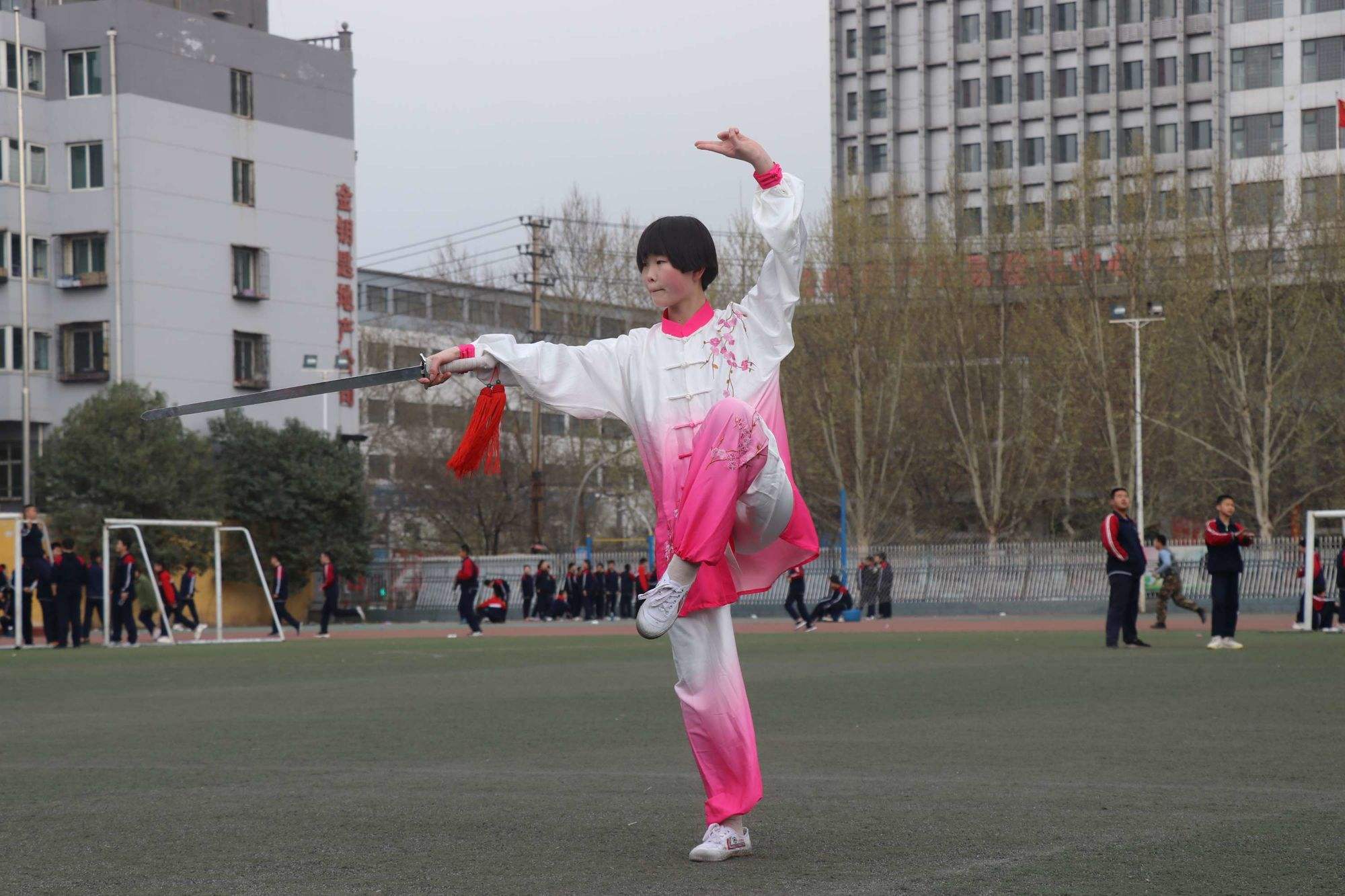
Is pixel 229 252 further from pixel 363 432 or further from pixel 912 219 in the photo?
pixel 912 219

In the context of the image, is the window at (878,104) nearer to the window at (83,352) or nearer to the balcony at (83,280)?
the balcony at (83,280)

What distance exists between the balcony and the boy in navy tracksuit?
125 feet

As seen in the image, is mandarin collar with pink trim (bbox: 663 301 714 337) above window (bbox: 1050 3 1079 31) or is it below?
below

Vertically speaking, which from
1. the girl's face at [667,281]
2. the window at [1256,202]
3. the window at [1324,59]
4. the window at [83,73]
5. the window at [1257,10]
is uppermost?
the window at [1257,10]

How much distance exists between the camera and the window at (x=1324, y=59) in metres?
78.3

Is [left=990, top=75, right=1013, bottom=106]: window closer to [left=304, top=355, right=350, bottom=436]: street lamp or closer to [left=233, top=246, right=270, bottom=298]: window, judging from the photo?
[left=304, top=355, right=350, bottom=436]: street lamp

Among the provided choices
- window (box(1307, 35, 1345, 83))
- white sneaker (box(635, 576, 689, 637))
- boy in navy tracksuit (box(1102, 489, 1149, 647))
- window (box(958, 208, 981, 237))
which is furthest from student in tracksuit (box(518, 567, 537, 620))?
window (box(1307, 35, 1345, 83))

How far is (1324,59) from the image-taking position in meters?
78.9

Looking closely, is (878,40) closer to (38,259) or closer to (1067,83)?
(1067,83)

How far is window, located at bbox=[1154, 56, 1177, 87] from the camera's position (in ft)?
283

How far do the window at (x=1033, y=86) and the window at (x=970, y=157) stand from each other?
355 cm

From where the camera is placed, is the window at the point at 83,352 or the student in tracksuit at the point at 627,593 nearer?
the student in tracksuit at the point at 627,593

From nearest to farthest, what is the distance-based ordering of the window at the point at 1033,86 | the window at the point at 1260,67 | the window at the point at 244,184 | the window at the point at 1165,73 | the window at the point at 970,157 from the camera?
the window at the point at 244,184, the window at the point at 1260,67, the window at the point at 1165,73, the window at the point at 1033,86, the window at the point at 970,157

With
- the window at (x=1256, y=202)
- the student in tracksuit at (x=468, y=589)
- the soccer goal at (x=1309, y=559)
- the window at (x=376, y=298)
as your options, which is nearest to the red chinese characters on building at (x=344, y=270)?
the student in tracksuit at (x=468, y=589)
